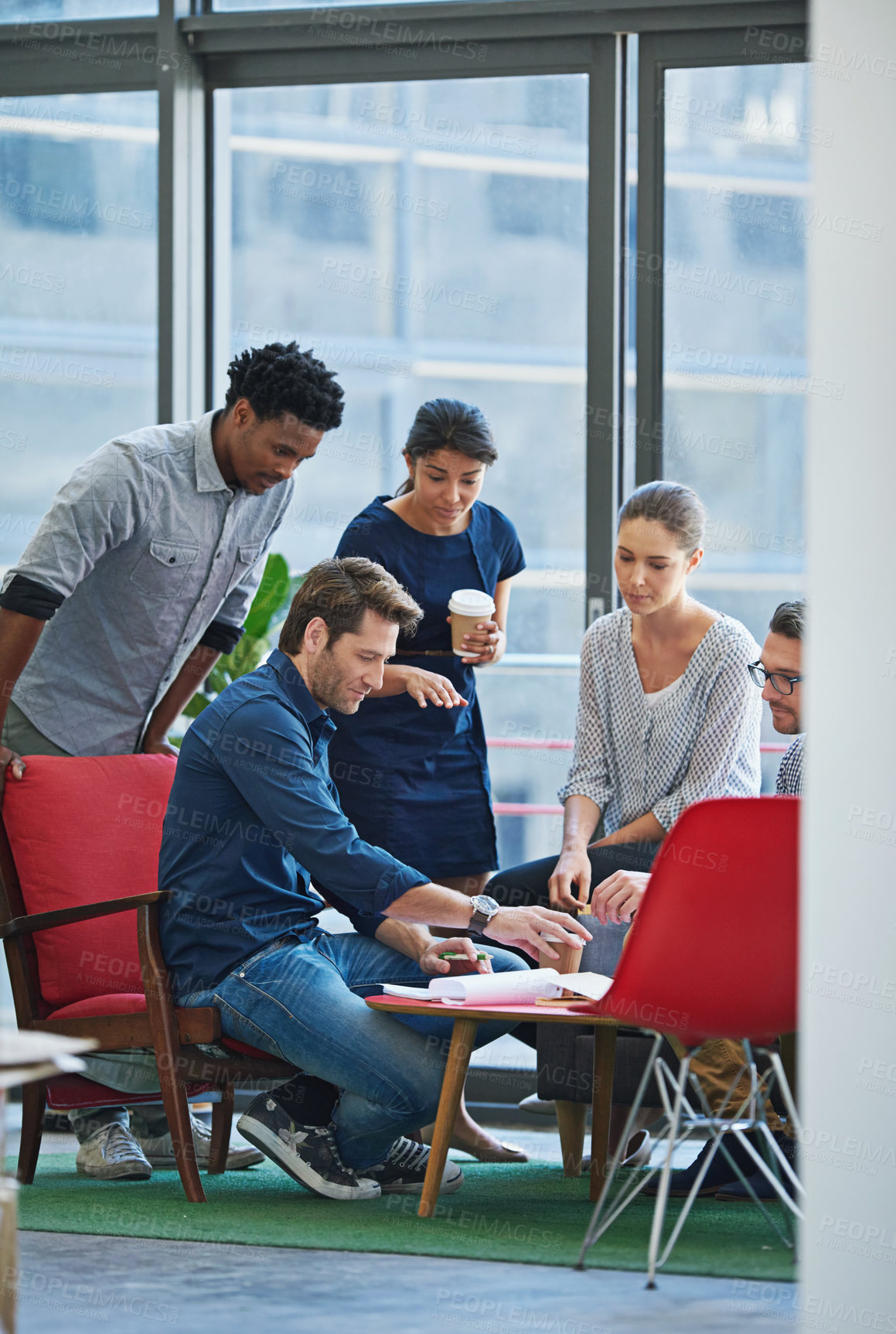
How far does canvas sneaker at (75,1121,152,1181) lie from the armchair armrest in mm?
531

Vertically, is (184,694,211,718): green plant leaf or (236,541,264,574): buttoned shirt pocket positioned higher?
(236,541,264,574): buttoned shirt pocket

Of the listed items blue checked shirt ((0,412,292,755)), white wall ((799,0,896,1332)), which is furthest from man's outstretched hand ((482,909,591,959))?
blue checked shirt ((0,412,292,755))

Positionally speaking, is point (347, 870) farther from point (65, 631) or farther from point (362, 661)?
point (65, 631)

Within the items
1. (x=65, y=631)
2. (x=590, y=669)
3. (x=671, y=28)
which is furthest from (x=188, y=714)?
(x=671, y=28)

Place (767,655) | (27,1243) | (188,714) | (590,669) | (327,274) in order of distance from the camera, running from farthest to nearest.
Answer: (327,274)
(188,714)
(590,669)
(767,655)
(27,1243)

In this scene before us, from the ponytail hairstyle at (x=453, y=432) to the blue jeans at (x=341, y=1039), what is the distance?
114cm

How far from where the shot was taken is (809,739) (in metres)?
1.70

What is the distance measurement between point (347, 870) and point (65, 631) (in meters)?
1.00

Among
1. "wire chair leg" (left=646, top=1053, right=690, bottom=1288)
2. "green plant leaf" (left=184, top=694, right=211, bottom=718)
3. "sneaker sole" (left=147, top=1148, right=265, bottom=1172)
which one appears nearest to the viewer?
"wire chair leg" (left=646, top=1053, right=690, bottom=1288)

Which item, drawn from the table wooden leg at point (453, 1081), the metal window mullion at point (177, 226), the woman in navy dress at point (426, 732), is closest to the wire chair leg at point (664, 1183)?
the table wooden leg at point (453, 1081)

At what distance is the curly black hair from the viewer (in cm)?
318

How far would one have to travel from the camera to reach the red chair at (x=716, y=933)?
7.22ft

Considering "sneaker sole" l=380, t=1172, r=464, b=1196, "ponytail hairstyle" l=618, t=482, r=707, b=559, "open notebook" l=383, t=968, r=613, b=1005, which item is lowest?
"sneaker sole" l=380, t=1172, r=464, b=1196

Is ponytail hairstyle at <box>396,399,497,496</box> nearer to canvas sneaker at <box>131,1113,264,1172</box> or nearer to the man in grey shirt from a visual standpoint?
the man in grey shirt
